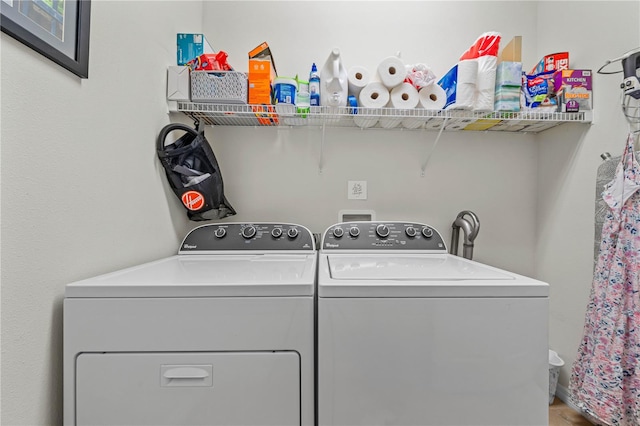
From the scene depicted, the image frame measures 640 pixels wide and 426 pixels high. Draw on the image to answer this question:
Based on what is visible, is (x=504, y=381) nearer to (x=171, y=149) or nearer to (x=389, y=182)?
(x=389, y=182)

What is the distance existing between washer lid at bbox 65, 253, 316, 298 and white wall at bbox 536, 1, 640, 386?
1.44m

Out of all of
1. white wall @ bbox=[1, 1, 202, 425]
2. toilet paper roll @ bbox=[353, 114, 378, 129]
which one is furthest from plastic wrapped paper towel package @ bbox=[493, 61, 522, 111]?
white wall @ bbox=[1, 1, 202, 425]

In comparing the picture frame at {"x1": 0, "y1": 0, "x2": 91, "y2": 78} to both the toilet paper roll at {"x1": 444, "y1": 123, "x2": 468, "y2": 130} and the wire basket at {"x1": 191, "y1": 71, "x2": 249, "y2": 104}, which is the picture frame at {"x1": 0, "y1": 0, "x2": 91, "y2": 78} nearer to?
the wire basket at {"x1": 191, "y1": 71, "x2": 249, "y2": 104}

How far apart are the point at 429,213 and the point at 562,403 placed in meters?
1.18

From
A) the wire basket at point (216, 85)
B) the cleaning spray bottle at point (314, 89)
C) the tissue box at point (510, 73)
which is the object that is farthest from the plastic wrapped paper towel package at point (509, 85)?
the wire basket at point (216, 85)

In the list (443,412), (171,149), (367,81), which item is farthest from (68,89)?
(443,412)

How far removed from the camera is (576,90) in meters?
1.53

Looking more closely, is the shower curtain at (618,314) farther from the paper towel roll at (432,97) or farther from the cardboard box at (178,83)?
the cardboard box at (178,83)

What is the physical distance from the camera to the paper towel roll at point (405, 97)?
1.55 meters

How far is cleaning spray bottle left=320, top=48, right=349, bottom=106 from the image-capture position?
147 centimetres

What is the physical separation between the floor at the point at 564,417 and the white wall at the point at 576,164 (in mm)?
131

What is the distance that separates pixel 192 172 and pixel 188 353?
93 cm

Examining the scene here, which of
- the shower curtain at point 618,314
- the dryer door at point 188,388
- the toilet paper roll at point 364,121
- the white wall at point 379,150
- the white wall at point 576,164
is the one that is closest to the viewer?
the dryer door at point 188,388

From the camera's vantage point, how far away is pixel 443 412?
83 centimetres
